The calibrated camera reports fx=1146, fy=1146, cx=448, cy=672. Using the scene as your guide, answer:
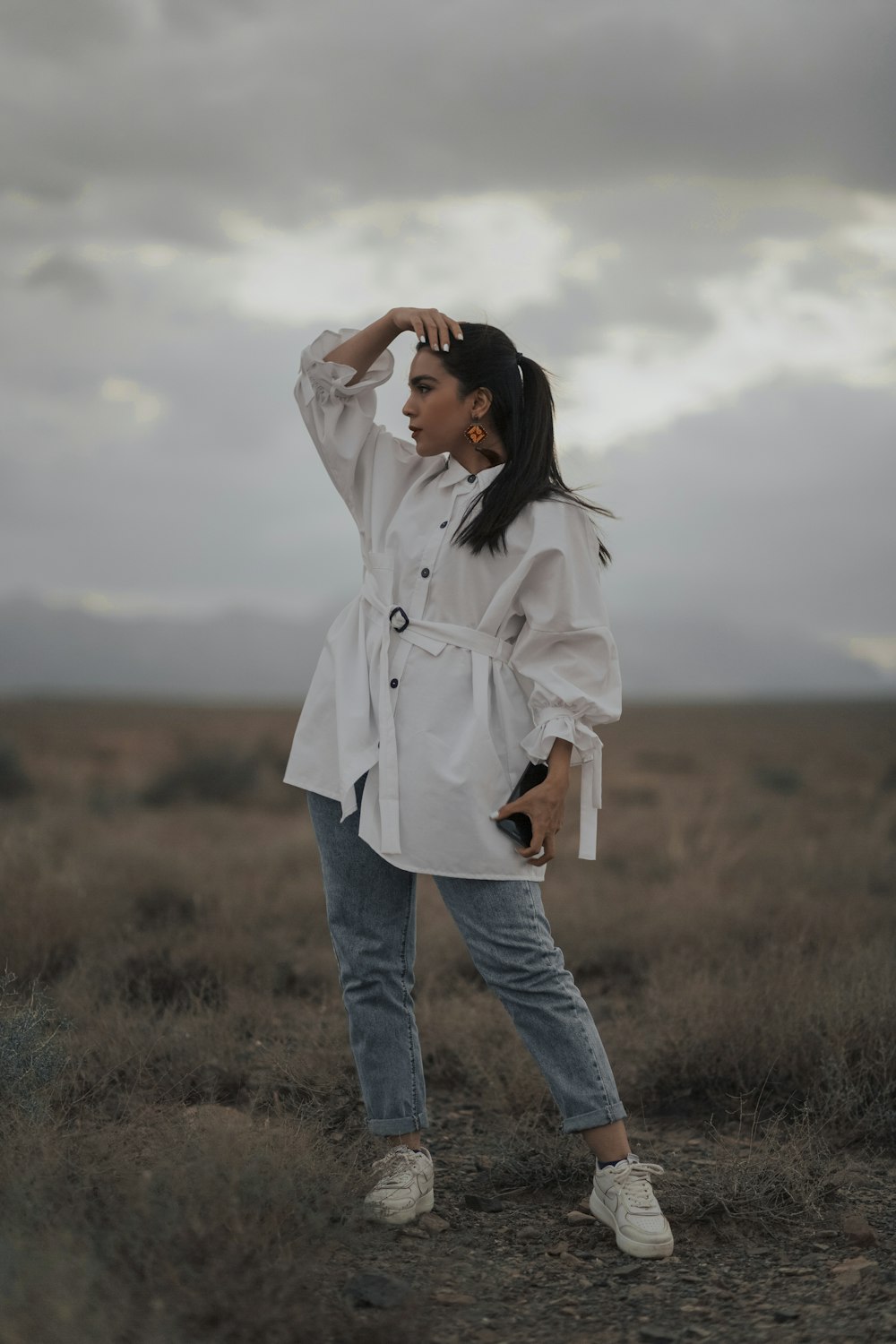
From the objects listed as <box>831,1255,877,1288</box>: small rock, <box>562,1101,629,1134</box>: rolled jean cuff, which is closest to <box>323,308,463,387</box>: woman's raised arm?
<box>562,1101,629,1134</box>: rolled jean cuff

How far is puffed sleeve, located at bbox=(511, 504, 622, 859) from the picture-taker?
2764 millimetres

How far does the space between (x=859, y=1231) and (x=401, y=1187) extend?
3.81 feet

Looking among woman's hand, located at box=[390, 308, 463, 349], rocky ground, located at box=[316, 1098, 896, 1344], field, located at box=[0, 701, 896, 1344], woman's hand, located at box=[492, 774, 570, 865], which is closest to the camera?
field, located at box=[0, 701, 896, 1344]

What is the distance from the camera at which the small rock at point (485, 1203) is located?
3.17 meters

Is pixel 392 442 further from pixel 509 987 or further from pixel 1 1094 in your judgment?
pixel 1 1094

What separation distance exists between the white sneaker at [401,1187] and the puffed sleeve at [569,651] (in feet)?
3.19

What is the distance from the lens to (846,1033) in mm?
4020

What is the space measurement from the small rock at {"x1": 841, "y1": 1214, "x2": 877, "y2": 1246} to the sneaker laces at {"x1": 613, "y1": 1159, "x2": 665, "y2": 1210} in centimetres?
53

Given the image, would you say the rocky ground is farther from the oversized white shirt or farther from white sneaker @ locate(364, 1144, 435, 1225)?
the oversized white shirt

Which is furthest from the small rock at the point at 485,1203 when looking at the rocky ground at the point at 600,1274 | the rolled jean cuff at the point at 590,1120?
the rolled jean cuff at the point at 590,1120

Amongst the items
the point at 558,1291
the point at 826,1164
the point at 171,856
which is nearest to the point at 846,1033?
the point at 826,1164

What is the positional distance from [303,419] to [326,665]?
0.70 m

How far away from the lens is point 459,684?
9.21 ft

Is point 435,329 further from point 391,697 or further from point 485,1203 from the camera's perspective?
point 485,1203
